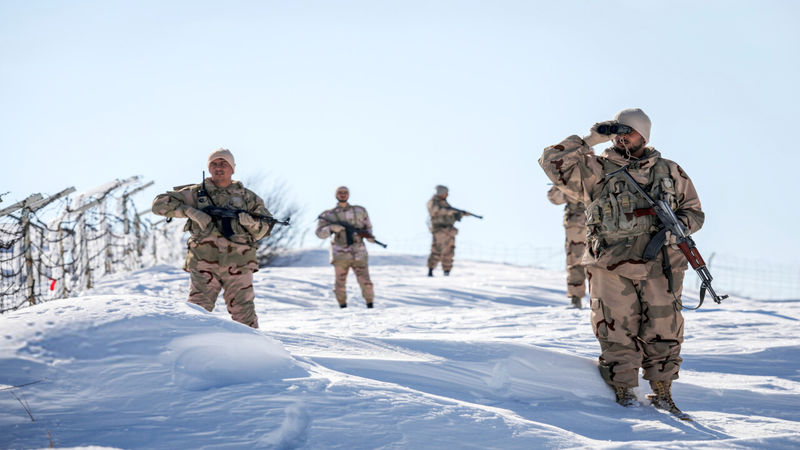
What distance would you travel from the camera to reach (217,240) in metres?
5.98

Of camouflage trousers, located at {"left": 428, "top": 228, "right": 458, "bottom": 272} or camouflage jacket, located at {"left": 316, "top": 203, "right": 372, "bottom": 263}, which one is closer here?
camouflage jacket, located at {"left": 316, "top": 203, "right": 372, "bottom": 263}

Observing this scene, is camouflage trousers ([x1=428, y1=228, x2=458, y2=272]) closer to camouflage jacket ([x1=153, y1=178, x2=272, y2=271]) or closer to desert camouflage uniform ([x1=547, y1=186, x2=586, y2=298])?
desert camouflage uniform ([x1=547, y1=186, x2=586, y2=298])

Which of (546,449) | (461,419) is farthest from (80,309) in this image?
(546,449)

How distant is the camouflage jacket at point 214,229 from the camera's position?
5914mm

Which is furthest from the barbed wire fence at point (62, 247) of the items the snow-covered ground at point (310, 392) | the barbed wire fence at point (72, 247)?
the snow-covered ground at point (310, 392)

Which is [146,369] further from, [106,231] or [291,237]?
[291,237]

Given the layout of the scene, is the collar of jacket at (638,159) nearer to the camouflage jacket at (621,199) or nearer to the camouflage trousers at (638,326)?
the camouflage jacket at (621,199)

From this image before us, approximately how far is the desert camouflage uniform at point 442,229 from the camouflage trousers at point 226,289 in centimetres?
1042

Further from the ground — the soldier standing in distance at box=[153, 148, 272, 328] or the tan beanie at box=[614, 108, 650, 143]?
the tan beanie at box=[614, 108, 650, 143]

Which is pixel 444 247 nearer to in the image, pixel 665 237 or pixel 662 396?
pixel 662 396

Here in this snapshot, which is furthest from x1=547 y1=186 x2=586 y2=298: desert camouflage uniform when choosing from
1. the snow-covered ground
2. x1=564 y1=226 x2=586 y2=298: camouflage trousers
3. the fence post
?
the fence post

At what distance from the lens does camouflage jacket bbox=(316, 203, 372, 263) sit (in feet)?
33.7

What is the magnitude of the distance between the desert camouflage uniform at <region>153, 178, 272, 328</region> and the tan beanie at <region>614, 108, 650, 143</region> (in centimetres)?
323

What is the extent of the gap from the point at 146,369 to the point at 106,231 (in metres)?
10.4
